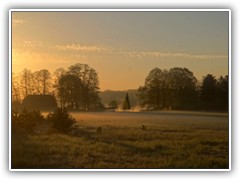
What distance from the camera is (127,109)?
6398 mm

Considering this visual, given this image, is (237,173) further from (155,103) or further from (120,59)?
(120,59)

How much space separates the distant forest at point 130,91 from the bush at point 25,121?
0.10 m

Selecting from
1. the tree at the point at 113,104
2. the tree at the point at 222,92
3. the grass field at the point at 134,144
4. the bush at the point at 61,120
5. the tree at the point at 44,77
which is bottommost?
the grass field at the point at 134,144

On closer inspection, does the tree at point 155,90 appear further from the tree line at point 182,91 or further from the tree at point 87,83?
the tree at point 87,83

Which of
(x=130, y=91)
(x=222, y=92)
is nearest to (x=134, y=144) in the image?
(x=130, y=91)

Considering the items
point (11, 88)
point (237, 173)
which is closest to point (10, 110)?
point (11, 88)

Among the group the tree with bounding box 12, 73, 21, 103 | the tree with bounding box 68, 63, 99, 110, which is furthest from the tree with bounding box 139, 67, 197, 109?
the tree with bounding box 12, 73, 21, 103

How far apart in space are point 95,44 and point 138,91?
58 centimetres

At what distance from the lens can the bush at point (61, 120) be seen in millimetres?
6305

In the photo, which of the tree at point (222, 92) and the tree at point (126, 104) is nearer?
the tree at point (222, 92)

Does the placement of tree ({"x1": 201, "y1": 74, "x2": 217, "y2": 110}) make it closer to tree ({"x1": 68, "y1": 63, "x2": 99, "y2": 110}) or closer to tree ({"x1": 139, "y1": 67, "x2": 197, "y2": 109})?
tree ({"x1": 139, "y1": 67, "x2": 197, "y2": 109})

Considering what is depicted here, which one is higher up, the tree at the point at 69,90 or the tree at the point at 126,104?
the tree at the point at 69,90

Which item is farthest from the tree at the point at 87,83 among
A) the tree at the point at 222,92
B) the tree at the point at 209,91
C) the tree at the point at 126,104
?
the tree at the point at 222,92

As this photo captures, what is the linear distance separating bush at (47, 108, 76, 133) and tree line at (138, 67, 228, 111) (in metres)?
0.68
